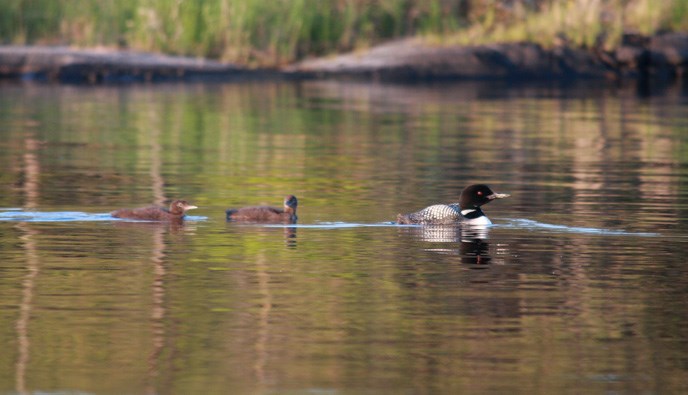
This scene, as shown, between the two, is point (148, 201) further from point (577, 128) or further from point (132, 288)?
point (577, 128)

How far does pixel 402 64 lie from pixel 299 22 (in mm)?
2907

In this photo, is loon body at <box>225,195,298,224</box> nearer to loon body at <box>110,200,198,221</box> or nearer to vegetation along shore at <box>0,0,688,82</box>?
loon body at <box>110,200,198,221</box>

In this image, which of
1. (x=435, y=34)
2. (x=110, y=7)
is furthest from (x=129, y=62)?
(x=435, y=34)

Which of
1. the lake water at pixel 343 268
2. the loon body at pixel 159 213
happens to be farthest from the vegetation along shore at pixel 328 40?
the loon body at pixel 159 213

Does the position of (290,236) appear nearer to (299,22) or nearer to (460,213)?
(460,213)

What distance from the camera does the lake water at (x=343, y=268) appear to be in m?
9.67

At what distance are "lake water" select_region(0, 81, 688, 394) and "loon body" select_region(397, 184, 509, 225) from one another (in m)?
0.14

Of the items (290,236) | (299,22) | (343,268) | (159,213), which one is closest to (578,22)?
(299,22)

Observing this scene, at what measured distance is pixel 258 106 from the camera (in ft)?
121

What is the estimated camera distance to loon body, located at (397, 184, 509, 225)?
1630 centimetres

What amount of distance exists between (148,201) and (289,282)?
5.95 m

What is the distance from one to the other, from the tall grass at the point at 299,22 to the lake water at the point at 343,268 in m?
17.4

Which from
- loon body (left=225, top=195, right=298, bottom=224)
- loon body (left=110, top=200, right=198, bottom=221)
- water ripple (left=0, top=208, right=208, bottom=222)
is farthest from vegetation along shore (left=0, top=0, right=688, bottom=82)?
loon body (left=225, top=195, right=298, bottom=224)

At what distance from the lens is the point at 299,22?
47062mm
